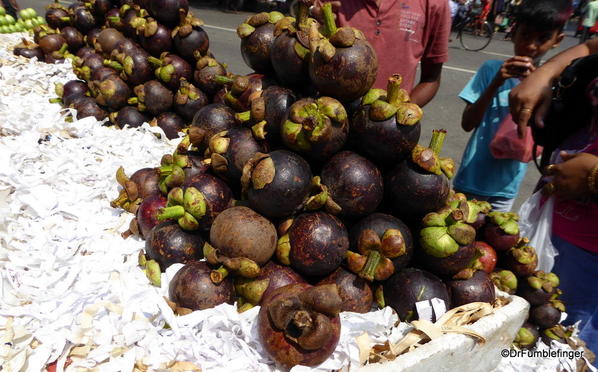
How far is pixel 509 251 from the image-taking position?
1796 mm

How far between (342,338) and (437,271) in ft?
1.70

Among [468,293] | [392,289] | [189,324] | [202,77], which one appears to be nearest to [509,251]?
[468,293]

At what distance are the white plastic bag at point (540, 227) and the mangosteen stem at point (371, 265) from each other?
3.89 feet

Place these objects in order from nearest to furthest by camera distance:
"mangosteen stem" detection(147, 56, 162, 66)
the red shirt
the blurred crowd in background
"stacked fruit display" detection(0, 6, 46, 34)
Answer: the red shirt, "mangosteen stem" detection(147, 56, 162, 66), "stacked fruit display" detection(0, 6, 46, 34), the blurred crowd in background

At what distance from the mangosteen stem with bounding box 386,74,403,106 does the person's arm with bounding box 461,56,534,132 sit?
1.34m

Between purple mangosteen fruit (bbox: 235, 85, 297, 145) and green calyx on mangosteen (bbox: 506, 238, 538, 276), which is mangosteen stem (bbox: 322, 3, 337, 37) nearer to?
purple mangosteen fruit (bbox: 235, 85, 297, 145)

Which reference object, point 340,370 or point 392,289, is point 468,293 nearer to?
point 392,289

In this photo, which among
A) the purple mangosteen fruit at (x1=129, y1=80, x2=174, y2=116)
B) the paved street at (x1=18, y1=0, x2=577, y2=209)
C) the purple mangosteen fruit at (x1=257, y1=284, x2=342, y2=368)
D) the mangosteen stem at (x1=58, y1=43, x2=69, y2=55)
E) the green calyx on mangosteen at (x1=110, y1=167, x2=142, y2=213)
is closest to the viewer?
the purple mangosteen fruit at (x1=257, y1=284, x2=342, y2=368)

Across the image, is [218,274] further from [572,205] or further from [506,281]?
[572,205]

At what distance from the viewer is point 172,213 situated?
5.30 ft

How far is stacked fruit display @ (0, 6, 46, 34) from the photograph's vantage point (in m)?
6.30

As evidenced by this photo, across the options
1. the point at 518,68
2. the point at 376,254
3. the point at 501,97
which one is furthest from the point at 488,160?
the point at 376,254

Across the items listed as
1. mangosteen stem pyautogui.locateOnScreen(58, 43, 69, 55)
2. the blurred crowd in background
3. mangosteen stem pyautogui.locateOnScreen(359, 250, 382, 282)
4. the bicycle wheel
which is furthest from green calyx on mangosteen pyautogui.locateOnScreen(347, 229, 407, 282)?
the bicycle wheel

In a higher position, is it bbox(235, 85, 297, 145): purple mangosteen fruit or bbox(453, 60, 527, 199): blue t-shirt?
bbox(235, 85, 297, 145): purple mangosteen fruit
